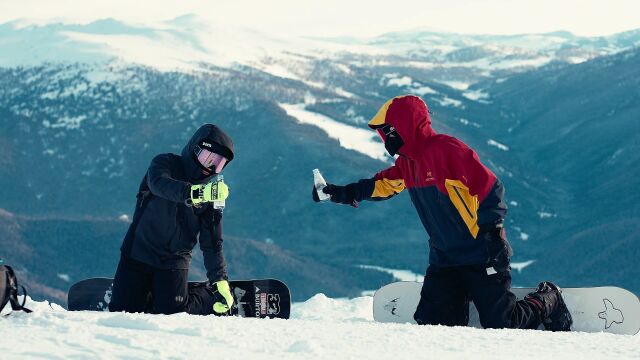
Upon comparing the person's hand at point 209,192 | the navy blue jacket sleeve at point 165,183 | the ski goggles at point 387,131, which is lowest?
the person's hand at point 209,192

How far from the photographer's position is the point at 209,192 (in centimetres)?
980

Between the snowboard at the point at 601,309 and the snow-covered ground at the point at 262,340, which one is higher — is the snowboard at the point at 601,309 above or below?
above

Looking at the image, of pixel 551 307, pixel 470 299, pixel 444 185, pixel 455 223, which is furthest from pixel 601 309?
pixel 444 185

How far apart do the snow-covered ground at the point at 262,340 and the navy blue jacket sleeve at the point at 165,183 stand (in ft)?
5.01

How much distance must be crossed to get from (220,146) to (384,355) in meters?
3.84

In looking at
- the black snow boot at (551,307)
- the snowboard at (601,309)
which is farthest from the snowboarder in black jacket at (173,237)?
the black snow boot at (551,307)

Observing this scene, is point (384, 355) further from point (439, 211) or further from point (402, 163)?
point (402, 163)

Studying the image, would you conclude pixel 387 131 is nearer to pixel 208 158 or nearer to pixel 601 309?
pixel 208 158

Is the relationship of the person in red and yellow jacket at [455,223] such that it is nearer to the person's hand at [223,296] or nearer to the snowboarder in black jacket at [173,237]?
the snowboarder in black jacket at [173,237]

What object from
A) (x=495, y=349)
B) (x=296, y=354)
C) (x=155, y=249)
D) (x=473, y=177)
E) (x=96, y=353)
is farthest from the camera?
(x=155, y=249)

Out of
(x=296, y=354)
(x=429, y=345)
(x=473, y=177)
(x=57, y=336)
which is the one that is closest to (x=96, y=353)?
(x=57, y=336)

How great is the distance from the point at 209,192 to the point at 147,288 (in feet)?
7.26

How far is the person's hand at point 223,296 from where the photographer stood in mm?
11102

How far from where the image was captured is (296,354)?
745 cm
